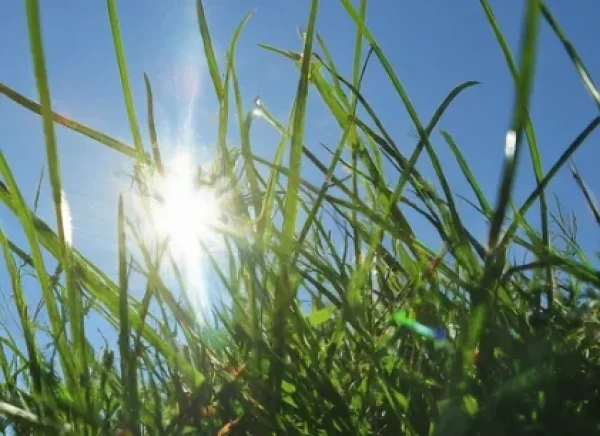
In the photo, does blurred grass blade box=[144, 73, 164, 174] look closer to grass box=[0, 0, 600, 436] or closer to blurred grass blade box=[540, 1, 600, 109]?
grass box=[0, 0, 600, 436]

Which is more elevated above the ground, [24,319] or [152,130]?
[152,130]

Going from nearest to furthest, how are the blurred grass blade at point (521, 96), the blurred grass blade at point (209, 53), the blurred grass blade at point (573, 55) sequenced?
the blurred grass blade at point (521, 96)
the blurred grass blade at point (573, 55)
the blurred grass blade at point (209, 53)

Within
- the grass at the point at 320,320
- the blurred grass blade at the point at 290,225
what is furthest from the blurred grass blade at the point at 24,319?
the blurred grass blade at the point at 290,225

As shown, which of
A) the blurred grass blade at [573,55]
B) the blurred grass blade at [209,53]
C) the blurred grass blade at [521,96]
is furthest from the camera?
the blurred grass blade at [209,53]

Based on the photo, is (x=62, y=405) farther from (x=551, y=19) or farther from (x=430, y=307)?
(x=551, y=19)

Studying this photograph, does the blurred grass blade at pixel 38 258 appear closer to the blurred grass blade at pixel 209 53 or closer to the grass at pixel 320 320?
the grass at pixel 320 320

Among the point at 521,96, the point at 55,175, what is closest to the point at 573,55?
the point at 521,96

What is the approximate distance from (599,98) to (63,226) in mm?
324

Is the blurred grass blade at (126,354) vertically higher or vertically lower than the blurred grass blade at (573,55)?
lower

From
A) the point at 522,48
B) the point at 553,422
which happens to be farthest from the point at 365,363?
the point at 522,48

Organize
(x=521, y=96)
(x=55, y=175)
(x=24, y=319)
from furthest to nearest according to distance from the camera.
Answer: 1. (x=24, y=319)
2. (x=55, y=175)
3. (x=521, y=96)

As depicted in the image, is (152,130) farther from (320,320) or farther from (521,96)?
(521,96)

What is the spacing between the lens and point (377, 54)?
1.75ft

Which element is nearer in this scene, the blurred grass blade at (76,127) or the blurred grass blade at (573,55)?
the blurred grass blade at (573,55)
